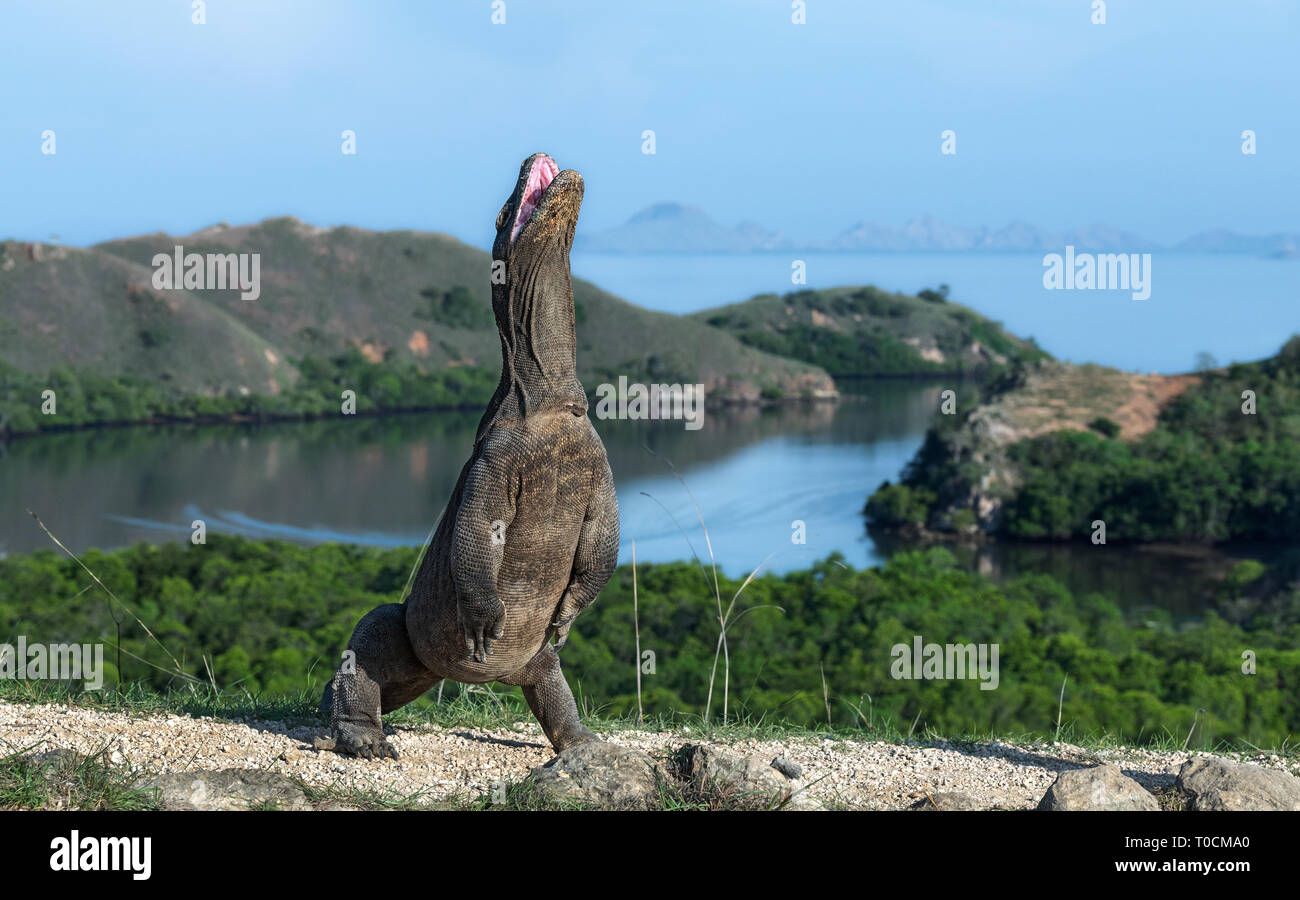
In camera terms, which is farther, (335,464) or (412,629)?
(335,464)

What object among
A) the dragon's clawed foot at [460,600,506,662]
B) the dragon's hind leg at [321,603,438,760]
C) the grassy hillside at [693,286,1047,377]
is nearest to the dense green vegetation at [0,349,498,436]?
the grassy hillside at [693,286,1047,377]

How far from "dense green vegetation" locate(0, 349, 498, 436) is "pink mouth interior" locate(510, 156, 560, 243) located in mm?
67331

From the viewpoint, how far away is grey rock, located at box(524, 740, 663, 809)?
6.11m

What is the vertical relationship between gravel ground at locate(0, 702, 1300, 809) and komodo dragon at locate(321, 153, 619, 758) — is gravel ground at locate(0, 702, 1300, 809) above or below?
below

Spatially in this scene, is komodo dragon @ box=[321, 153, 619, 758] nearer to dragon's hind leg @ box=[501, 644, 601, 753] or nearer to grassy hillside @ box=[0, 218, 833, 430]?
dragon's hind leg @ box=[501, 644, 601, 753]

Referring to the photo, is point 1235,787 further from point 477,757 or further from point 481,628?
point 477,757

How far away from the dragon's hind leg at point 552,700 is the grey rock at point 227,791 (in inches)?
63.4

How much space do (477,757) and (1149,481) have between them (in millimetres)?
53662

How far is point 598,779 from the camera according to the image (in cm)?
620

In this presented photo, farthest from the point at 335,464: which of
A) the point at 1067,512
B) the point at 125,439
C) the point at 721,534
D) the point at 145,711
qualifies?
the point at 145,711

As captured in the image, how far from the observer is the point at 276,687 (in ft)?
61.4

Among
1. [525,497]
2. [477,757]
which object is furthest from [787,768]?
[525,497]
